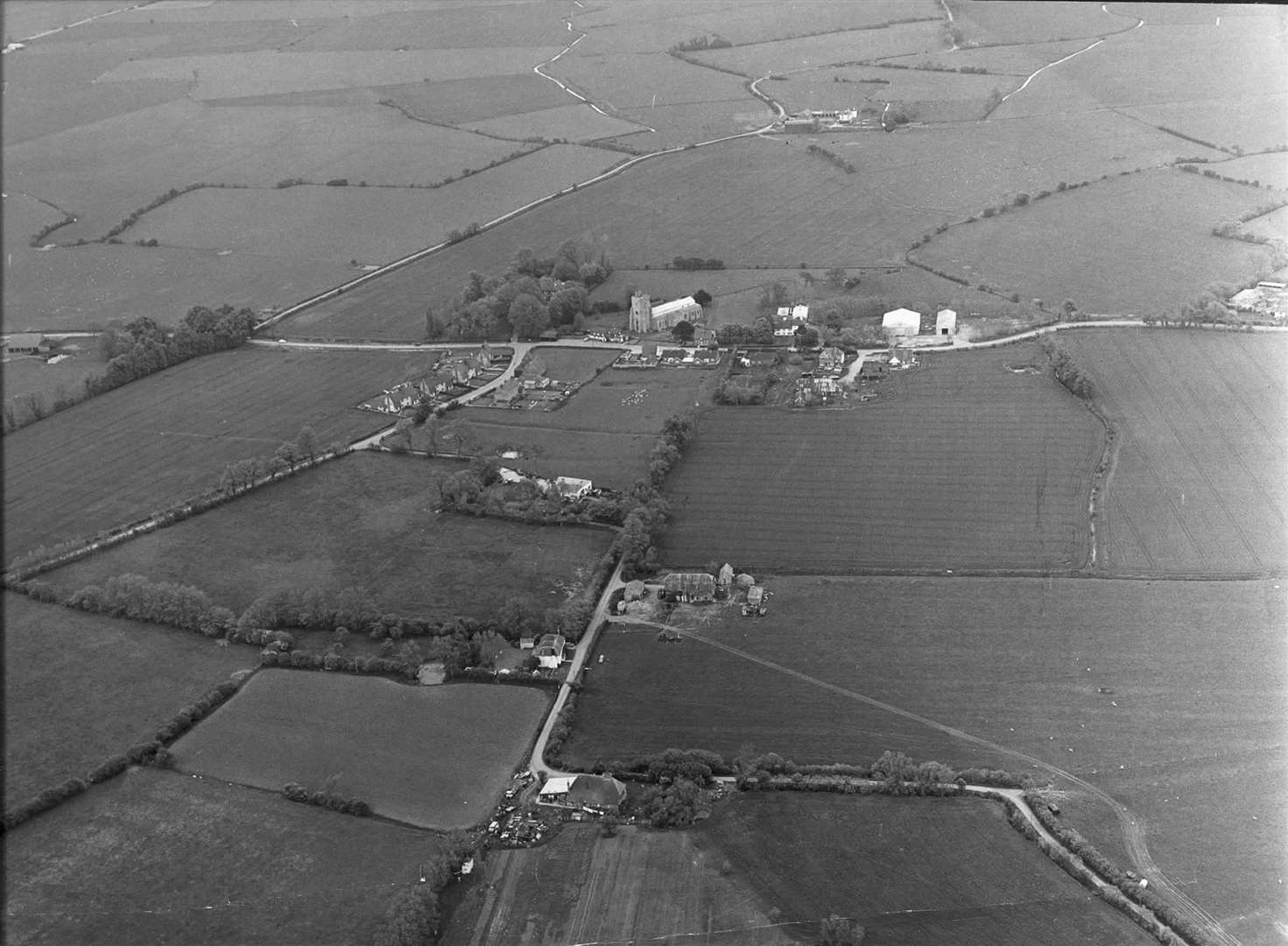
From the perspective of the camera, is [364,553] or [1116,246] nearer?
[364,553]

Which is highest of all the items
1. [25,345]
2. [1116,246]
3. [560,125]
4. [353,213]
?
[560,125]

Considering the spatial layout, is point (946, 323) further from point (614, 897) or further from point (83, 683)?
point (83, 683)

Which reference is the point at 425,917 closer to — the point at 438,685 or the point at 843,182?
the point at 438,685

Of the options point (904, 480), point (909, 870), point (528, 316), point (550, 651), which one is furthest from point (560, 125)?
point (909, 870)

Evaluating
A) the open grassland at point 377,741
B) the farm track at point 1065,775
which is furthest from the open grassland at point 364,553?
the farm track at point 1065,775

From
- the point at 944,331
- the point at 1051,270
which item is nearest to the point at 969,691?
the point at 944,331

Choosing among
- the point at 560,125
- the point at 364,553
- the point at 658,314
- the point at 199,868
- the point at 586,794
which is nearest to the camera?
the point at 199,868
